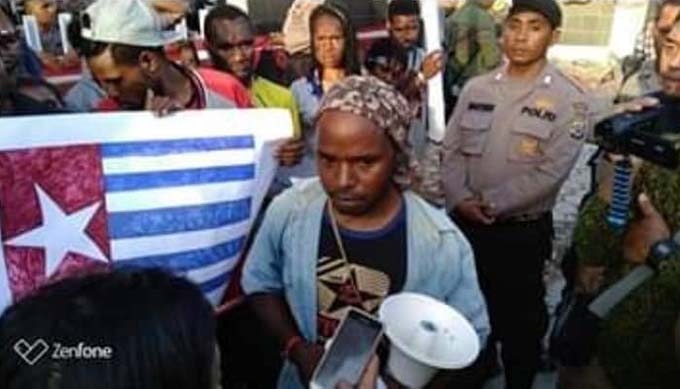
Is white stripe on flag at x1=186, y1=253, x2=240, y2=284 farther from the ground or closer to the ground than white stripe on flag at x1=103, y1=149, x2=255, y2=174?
closer to the ground

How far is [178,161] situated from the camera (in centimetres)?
Answer: 233

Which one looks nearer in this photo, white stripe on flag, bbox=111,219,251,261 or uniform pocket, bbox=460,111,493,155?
white stripe on flag, bbox=111,219,251,261

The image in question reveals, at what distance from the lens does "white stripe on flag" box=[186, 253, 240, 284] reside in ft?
7.61

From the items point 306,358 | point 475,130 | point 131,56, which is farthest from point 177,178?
point 475,130

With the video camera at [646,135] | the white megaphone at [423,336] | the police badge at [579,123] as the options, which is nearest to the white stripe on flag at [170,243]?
the white megaphone at [423,336]

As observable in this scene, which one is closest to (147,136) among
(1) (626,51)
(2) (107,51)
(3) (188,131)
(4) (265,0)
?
(3) (188,131)

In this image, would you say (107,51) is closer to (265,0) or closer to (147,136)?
(147,136)

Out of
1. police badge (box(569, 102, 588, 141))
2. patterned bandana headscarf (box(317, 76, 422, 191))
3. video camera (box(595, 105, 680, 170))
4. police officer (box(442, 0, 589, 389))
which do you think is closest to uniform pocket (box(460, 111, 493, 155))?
police officer (box(442, 0, 589, 389))

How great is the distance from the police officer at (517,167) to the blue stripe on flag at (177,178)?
4.20ft

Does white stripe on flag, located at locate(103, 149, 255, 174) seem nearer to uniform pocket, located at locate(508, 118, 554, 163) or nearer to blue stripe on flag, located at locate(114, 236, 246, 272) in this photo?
blue stripe on flag, located at locate(114, 236, 246, 272)

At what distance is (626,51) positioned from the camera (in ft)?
42.9

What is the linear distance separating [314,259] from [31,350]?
0.99 m

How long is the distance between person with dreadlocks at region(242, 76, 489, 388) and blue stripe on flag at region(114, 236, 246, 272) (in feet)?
1.22

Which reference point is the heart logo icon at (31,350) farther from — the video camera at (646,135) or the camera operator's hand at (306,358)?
the video camera at (646,135)
